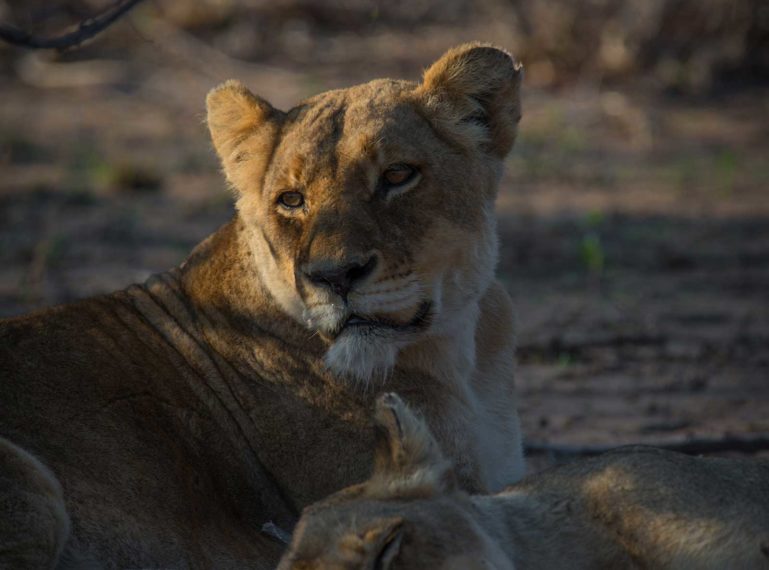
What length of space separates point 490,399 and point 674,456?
0.98m

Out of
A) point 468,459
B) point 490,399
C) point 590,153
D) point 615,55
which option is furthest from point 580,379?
point 615,55

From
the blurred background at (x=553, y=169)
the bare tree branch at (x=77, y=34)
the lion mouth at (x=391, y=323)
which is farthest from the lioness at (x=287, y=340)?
the blurred background at (x=553, y=169)

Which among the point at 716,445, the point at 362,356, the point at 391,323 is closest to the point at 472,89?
the point at 391,323

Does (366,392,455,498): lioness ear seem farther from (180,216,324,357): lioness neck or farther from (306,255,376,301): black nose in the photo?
(180,216,324,357): lioness neck

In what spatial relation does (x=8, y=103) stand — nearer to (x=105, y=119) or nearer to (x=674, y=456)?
(x=105, y=119)

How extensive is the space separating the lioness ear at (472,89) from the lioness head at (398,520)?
3.96ft

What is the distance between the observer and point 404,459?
3.12m

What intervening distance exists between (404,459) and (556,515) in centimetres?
47

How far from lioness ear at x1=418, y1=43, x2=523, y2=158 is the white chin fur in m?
Answer: 0.74

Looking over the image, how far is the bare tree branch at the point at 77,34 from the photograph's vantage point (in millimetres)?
4656

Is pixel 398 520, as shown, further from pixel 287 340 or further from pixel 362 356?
pixel 287 340

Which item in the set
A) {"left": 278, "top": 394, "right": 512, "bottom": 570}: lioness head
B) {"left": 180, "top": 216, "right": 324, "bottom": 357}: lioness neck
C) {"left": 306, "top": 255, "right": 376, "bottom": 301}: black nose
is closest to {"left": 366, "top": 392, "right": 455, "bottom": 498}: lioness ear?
{"left": 278, "top": 394, "right": 512, "bottom": 570}: lioness head

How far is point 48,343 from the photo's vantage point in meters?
3.88

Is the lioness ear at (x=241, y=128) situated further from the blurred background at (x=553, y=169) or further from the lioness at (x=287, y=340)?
the blurred background at (x=553, y=169)
